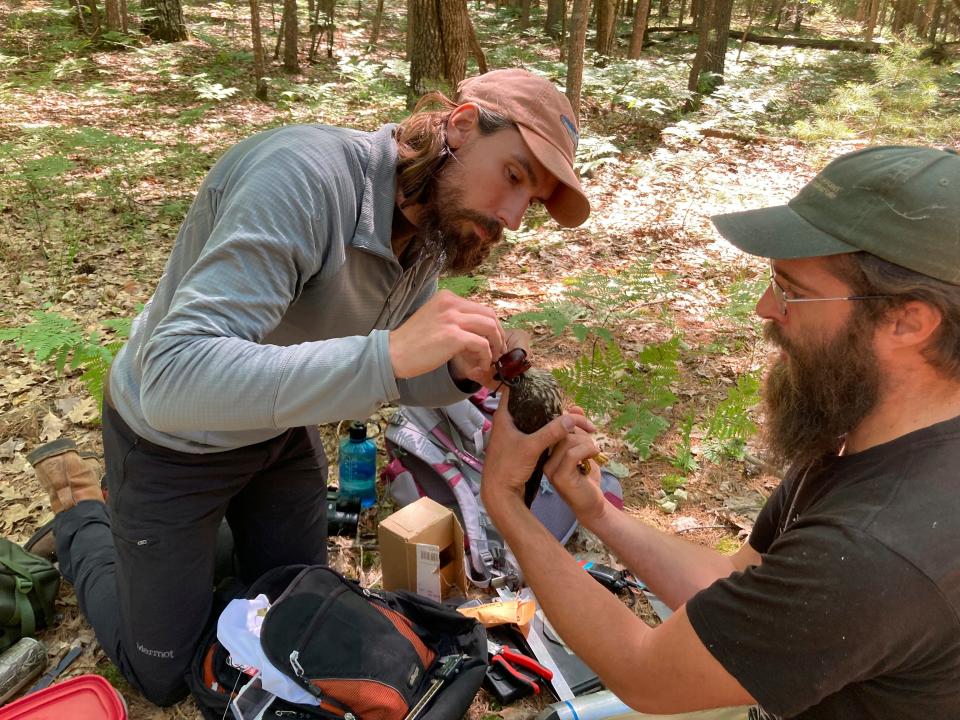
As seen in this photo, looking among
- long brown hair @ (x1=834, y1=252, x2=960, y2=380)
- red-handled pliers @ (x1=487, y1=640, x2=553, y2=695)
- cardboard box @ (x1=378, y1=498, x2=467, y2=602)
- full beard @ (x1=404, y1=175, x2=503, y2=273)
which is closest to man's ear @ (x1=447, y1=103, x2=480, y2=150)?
full beard @ (x1=404, y1=175, x2=503, y2=273)

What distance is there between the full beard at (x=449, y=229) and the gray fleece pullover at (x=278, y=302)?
0.52ft

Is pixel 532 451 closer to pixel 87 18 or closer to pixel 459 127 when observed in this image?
pixel 459 127

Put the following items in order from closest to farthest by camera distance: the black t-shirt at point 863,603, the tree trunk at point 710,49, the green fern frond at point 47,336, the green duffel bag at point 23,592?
the black t-shirt at point 863,603 < the green duffel bag at point 23,592 < the green fern frond at point 47,336 < the tree trunk at point 710,49

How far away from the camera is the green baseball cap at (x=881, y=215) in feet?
5.89

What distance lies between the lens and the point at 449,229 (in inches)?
103

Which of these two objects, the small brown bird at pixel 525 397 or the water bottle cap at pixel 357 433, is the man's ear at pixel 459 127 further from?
the water bottle cap at pixel 357 433

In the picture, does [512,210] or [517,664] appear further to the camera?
[517,664]

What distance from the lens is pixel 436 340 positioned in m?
1.74

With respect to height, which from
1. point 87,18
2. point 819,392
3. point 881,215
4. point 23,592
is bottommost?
point 23,592

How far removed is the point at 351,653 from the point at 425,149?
2.15 metres

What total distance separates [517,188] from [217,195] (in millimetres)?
1140

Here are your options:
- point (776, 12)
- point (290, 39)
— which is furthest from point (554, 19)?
point (776, 12)

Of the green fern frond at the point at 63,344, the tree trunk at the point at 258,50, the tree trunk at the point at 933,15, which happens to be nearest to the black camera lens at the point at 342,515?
the green fern frond at the point at 63,344

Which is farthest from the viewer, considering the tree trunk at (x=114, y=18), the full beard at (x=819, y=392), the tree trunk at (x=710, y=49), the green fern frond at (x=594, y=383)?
the tree trunk at (x=114, y=18)
